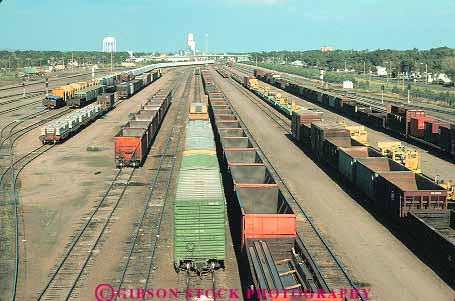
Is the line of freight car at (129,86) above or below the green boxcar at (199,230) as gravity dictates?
above

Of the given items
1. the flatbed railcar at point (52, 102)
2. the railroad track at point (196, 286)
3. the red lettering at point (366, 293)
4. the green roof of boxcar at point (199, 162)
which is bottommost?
the red lettering at point (366, 293)

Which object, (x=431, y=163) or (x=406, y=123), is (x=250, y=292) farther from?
(x=406, y=123)

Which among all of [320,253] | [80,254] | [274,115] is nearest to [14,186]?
[80,254]

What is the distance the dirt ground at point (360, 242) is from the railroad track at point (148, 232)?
8627 millimetres

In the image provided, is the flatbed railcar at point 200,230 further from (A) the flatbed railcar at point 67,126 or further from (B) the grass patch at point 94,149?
(A) the flatbed railcar at point 67,126

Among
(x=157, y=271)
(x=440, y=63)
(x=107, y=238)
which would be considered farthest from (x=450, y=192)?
(x=440, y=63)

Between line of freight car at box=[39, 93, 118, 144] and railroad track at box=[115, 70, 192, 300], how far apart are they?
40.0 feet

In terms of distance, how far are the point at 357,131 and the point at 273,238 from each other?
28.2m

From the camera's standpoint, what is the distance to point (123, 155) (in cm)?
4209

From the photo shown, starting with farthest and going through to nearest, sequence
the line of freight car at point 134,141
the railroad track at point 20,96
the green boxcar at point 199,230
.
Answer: the railroad track at point 20,96, the line of freight car at point 134,141, the green boxcar at point 199,230

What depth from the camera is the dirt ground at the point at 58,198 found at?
24422 millimetres

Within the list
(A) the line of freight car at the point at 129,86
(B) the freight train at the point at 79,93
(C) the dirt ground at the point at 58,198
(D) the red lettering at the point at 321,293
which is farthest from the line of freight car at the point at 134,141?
(A) the line of freight car at the point at 129,86

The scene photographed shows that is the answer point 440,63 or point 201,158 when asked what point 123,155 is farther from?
point 440,63

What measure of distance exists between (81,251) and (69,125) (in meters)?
34.2
